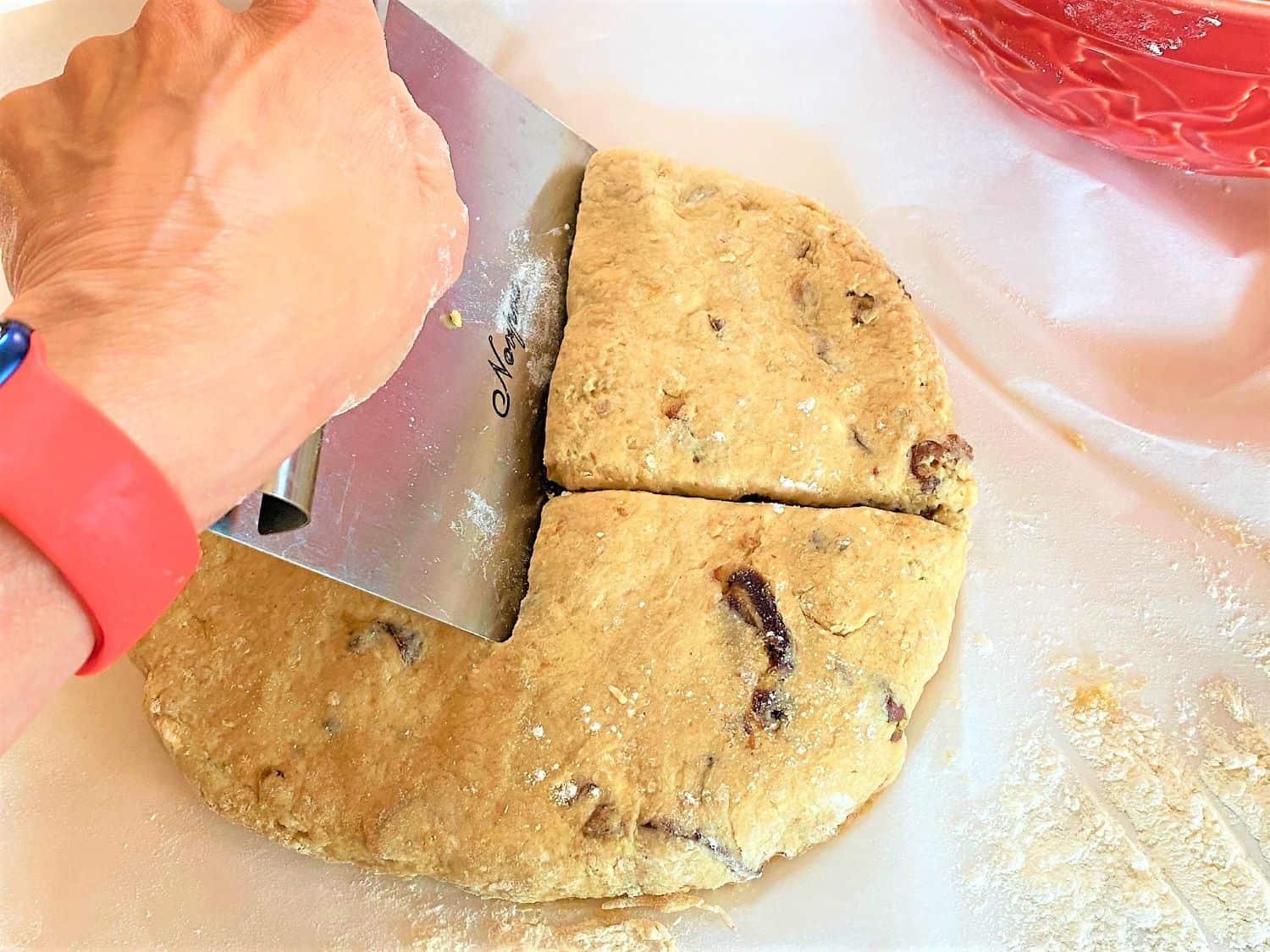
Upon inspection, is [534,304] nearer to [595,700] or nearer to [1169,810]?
[595,700]

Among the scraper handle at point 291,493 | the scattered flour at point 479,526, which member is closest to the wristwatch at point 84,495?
the scraper handle at point 291,493

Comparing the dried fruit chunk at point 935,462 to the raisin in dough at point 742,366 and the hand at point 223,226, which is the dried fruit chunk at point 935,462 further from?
the hand at point 223,226

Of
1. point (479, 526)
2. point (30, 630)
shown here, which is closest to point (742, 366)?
point (479, 526)

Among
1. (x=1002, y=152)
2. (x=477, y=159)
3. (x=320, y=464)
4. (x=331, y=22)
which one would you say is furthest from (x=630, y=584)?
(x=1002, y=152)

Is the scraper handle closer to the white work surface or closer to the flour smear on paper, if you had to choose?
the white work surface

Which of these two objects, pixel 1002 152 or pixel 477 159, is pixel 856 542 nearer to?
pixel 477 159

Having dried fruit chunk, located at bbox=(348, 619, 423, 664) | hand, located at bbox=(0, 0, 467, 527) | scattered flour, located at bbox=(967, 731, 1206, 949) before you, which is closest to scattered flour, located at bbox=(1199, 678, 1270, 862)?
scattered flour, located at bbox=(967, 731, 1206, 949)
